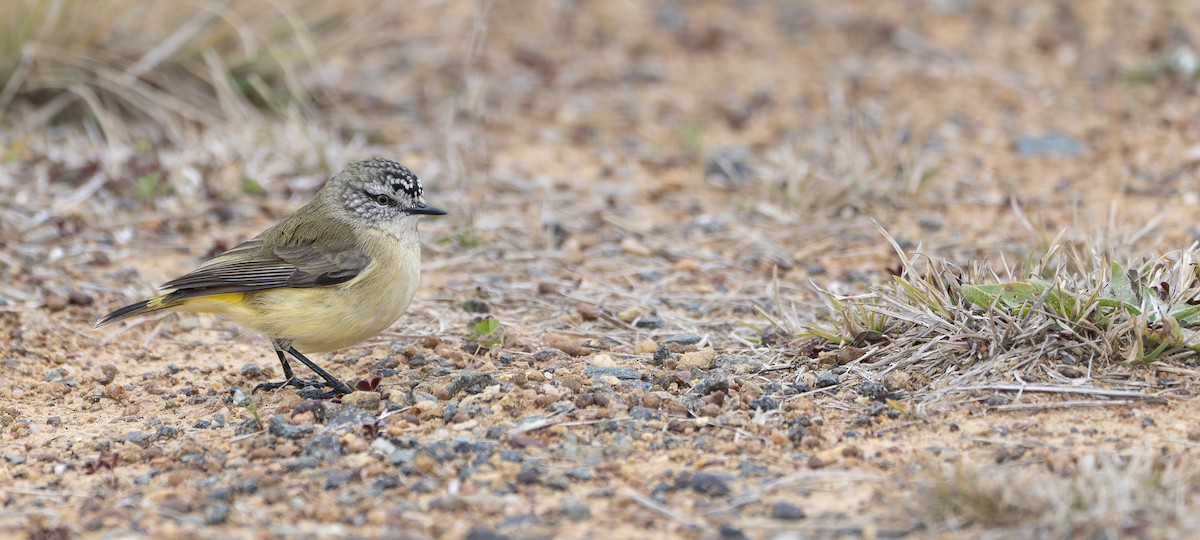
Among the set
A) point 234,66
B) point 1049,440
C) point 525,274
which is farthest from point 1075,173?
point 234,66

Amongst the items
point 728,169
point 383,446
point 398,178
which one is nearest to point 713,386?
point 383,446

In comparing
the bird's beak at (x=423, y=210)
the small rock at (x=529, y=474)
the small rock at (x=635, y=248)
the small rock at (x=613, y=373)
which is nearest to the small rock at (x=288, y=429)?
the small rock at (x=529, y=474)

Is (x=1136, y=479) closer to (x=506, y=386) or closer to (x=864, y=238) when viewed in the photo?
(x=506, y=386)

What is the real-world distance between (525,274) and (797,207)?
1.82 metres

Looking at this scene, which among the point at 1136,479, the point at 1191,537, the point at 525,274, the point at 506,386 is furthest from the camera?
the point at 525,274

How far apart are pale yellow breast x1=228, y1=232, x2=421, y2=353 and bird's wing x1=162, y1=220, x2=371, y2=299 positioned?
0.15ft

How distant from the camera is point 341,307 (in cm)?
532

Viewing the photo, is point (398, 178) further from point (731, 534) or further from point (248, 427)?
point (731, 534)

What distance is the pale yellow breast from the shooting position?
17.4 feet

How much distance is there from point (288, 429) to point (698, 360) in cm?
165

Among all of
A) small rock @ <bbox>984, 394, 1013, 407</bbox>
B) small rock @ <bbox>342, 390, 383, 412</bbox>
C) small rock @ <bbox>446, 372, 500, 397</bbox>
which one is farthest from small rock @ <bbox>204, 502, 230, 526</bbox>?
small rock @ <bbox>984, 394, 1013, 407</bbox>

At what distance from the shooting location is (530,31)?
1138 cm

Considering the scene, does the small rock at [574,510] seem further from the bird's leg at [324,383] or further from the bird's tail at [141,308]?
the bird's tail at [141,308]

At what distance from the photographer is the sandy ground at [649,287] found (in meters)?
4.05
